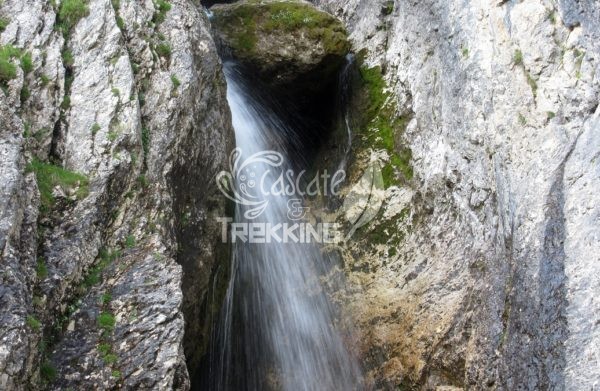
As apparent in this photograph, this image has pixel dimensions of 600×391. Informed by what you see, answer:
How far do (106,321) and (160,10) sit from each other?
253 inches

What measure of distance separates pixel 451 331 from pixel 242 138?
611 cm

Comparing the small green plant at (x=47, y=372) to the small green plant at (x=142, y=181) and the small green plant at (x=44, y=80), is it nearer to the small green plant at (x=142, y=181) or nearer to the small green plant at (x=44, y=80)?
the small green plant at (x=142, y=181)

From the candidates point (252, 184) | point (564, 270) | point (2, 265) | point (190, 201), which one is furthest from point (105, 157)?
point (564, 270)

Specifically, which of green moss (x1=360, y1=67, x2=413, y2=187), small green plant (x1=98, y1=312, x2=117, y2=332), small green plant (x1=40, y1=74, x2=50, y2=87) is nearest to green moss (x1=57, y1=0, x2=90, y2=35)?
small green plant (x1=40, y1=74, x2=50, y2=87)

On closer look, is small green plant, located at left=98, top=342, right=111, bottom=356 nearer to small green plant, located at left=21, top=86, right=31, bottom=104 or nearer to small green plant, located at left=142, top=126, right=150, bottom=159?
small green plant, located at left=142, top=126, right=150, bottom=159

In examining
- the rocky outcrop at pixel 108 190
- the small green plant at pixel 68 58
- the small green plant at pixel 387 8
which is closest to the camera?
the rocky outcrop at pixel 108 190

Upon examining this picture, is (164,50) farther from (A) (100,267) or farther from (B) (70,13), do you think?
(A) (100,267)

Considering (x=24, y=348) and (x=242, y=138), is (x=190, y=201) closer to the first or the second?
(x=242, y=138)

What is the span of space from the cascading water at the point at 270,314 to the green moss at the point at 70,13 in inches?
152

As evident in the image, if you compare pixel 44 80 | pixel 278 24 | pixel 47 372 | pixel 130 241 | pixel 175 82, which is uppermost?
pixel 278 24

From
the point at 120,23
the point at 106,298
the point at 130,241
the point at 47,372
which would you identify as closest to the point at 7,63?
the point at 120,23

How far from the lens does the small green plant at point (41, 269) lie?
641 centimetres

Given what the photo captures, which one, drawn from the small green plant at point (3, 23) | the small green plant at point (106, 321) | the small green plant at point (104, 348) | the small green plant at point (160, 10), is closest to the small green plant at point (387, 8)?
the small green plant at point (160, 10)

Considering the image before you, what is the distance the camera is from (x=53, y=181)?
7.41 m
